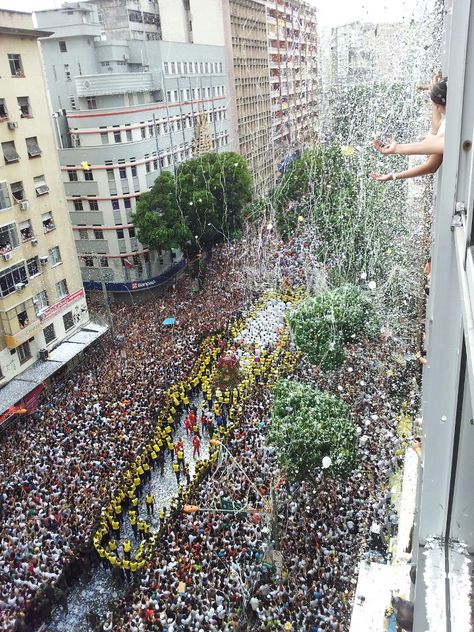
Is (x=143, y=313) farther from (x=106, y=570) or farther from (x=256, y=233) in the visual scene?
(x=106, y=570)

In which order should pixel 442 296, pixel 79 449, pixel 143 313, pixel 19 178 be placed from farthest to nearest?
1. pixel 143 313
2. pixel 19 178
3. pixel 79 449
4. pixel 442 296

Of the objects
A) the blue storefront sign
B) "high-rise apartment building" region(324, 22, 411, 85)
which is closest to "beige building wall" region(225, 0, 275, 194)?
"high-rise apartment building" region(324, 22, 411, 85)

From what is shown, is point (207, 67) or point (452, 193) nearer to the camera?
point (452, 193)

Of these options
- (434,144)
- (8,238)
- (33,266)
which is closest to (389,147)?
(434,144)

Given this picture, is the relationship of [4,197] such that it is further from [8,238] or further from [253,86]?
[253,86]

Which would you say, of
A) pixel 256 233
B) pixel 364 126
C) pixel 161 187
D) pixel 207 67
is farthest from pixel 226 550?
pixel 364 126

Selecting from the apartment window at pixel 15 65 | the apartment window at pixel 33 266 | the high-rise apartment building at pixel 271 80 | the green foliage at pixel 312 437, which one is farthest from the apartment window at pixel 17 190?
the high-rise apartment building at pixel 271 80
